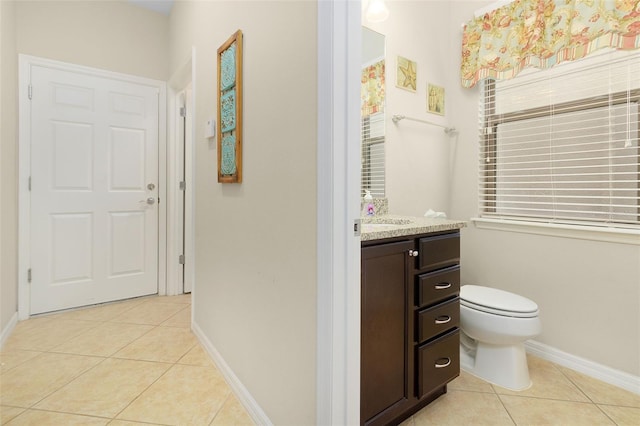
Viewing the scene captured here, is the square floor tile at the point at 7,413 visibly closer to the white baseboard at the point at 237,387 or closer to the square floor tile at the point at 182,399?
the square floor tile at the point at 182,399

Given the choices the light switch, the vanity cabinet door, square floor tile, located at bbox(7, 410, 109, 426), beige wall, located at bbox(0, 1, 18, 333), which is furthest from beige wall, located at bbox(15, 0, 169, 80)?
the vanity cabinet door

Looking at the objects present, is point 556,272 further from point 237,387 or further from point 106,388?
point 106,388

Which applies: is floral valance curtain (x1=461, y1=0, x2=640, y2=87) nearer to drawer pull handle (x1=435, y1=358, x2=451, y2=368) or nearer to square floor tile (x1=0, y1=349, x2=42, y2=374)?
drawer pull handle (x1=435, y1=358, x2=451, y2=368)

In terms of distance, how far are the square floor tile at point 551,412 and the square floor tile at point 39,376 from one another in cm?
223

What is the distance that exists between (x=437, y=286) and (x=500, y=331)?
0.47 m

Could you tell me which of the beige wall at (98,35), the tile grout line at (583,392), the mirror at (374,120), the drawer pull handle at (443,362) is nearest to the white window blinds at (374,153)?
the mirror at (374,120)

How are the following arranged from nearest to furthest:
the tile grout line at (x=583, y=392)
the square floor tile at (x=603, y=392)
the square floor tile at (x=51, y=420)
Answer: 1. the square floor tile at (x=51, y=420)
2. the tile grout line at (x=583, y=392)
3. the square floor tile at (x=603, y=392)

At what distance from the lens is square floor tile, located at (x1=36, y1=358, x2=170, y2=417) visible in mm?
1494

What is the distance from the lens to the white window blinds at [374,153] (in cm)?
218

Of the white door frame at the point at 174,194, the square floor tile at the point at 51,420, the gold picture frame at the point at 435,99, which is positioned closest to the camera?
the square floor tile at the point at 51,420

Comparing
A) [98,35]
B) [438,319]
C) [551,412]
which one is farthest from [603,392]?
[98,35]

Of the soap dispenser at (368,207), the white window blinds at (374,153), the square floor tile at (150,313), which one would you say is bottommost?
the square floor tile at (150,313)

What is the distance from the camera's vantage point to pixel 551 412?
1508 millimetres

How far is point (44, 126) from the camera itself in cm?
250
